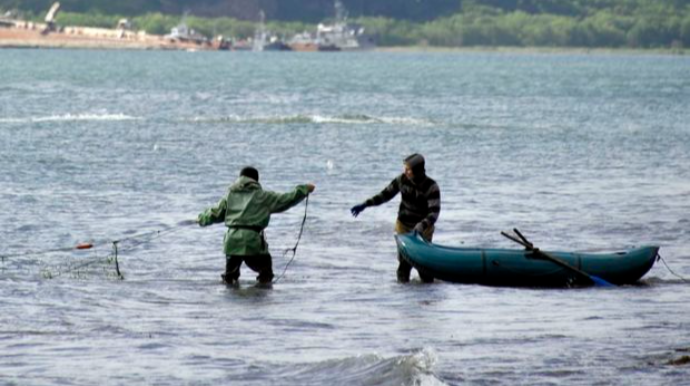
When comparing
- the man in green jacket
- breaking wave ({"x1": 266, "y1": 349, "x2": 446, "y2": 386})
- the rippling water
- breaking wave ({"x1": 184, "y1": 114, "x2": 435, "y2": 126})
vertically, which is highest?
the man in green jacket

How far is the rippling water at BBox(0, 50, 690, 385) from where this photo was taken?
13.9m

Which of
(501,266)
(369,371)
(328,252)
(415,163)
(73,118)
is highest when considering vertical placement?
(415,163)

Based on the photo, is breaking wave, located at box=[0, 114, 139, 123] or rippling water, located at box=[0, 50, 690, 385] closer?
rippling water, located at box=[0, 50, 690, 385]

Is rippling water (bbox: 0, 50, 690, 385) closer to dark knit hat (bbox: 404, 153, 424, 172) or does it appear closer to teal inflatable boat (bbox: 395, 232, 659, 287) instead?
teal inflatable boat (bbox: 395, 232, 659, 287)

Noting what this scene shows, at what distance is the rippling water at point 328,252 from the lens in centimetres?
1388

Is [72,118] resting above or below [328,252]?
below

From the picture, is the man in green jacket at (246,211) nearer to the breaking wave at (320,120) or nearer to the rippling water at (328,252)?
the rippling water at (328,252)

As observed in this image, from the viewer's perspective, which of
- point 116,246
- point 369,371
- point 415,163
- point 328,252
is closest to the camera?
point 369,371

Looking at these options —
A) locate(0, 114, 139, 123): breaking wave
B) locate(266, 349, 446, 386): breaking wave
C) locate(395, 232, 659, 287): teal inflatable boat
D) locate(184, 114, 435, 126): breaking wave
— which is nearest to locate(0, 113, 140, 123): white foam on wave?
locate(0, 114, 139, 123): breaking wave

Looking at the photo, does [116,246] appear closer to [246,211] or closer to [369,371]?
[246,211]

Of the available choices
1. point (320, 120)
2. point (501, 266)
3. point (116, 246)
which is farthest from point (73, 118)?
point (501, 266)

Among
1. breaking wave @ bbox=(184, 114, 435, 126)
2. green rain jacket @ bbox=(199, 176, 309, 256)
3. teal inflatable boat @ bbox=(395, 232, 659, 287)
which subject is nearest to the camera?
green rain jacket @ bbox=(199, 176, 309, 256)

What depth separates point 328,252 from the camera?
22422 millimetres

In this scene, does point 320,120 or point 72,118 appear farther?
point 320,120
